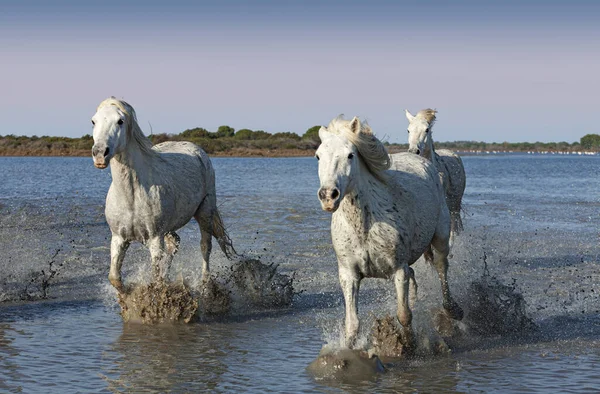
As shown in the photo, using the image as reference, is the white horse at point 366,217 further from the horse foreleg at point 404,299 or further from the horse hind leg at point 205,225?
the horse hind leg at point 205,225

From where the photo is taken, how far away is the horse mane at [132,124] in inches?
342

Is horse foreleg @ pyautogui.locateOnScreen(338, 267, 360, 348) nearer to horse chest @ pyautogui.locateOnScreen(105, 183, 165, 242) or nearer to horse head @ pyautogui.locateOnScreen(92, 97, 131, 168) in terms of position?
horse head @ pyautogui.locateOnScreen(92, 97, 131, 168)

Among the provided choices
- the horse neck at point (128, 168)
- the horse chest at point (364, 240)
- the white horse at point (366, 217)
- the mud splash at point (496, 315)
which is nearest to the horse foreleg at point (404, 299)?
the white horse at point (366, 217)

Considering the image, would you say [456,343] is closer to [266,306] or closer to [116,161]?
[266,306]

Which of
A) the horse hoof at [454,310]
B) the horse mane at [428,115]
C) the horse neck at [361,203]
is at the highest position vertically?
the horse mane at [428,115]

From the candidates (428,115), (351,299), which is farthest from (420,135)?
(351,299)

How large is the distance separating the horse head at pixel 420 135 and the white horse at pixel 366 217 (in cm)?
351

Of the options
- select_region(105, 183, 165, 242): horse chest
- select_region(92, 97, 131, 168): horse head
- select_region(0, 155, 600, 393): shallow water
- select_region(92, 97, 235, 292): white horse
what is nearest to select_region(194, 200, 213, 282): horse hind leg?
select_region(0, 155, 600, 393): shallow water

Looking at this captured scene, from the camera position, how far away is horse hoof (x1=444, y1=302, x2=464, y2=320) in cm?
844

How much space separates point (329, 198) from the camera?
234 inches

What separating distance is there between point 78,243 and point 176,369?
8.98m

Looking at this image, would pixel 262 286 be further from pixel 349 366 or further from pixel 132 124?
pixel 349 366

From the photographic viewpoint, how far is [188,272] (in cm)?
1138

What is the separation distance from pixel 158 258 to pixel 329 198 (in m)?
3.72
